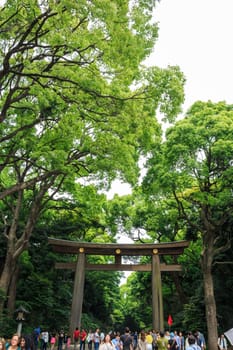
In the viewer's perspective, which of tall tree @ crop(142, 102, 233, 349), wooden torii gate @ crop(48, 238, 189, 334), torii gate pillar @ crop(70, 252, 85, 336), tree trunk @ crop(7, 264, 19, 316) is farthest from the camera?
wooden torii gate @ crop(48, 238, 189, 334)

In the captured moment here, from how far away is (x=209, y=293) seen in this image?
47.9 ft

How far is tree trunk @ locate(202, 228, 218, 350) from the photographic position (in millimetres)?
13906

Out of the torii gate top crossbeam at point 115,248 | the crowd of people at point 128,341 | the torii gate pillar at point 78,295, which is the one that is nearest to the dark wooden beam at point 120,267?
the torii gate pillar at point 78,295

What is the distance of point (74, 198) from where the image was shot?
15.6 meters

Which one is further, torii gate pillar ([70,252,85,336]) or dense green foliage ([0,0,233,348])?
torii gate pillar ([70,252,85,336])

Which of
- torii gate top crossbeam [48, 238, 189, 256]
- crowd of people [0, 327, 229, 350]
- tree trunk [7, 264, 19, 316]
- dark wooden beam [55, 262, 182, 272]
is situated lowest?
crowd of people [0, 327, 229, 350]

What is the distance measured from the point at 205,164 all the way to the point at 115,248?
6926 millimetres

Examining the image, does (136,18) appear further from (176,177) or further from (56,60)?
(176,177)

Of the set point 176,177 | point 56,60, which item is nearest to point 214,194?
point 176,177

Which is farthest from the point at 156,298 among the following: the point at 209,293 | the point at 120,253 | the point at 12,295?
the point at 12,295

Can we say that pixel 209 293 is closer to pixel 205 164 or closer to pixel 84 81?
pixel 205 164

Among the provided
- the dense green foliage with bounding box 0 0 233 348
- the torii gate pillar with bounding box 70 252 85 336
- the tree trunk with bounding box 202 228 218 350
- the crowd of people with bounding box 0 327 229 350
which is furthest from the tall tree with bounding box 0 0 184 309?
the torii gate pillar with bounding box 70 252 85 336

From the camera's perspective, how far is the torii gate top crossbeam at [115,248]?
17091mm

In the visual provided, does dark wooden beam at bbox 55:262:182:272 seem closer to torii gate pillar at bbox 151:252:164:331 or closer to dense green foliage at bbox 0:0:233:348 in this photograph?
torii gate pillar at bbox 151:252:164:331
